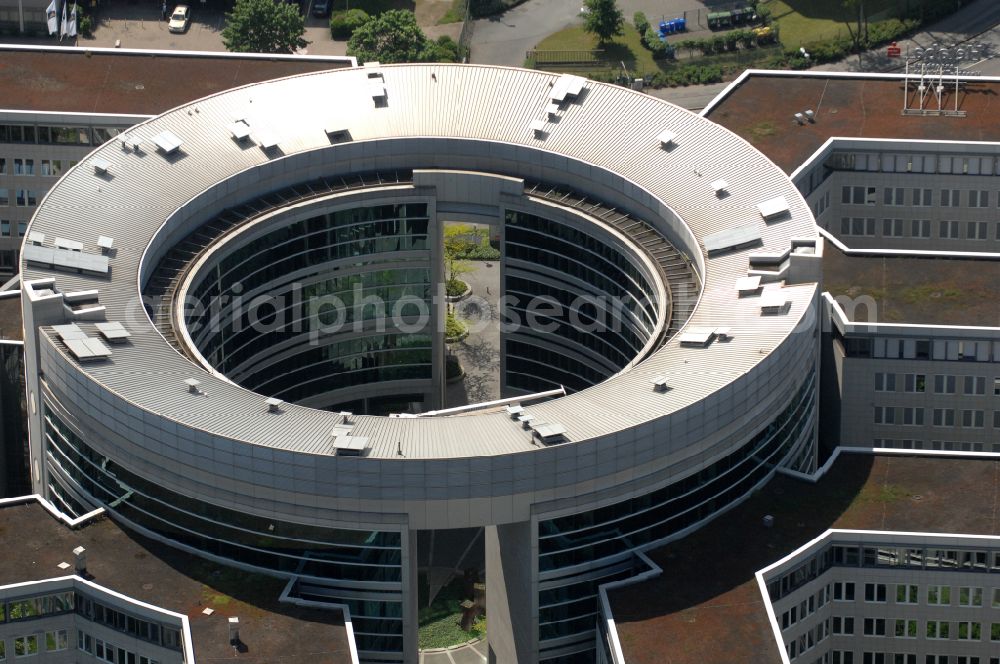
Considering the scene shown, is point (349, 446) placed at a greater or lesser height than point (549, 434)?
lesser

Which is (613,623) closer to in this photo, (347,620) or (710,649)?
(710,649)

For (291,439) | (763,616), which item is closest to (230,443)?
(291,439)

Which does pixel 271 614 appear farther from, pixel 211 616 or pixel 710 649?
pixel 710 649

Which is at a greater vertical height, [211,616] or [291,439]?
[291,439]

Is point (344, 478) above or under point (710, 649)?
above

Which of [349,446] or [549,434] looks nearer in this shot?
[349,446]

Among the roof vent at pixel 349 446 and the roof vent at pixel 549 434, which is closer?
the roof vent at pixel 349 446

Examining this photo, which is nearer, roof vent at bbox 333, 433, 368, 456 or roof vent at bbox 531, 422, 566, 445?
roof vent at bbox 333, 433, 368, 456

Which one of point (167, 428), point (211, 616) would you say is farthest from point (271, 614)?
point (167, 428)
